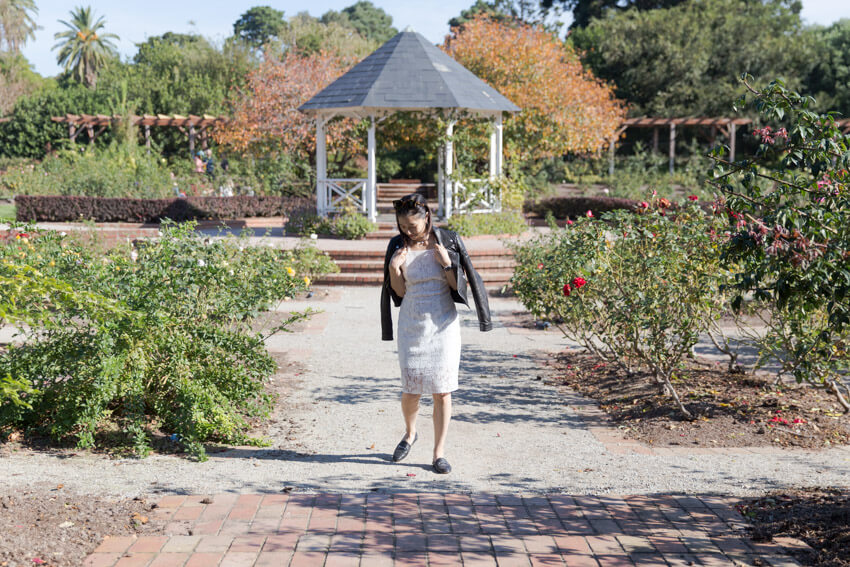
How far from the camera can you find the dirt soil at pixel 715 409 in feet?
16.6

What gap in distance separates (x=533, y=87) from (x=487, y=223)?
7708 mm

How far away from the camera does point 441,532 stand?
3625 millimetres

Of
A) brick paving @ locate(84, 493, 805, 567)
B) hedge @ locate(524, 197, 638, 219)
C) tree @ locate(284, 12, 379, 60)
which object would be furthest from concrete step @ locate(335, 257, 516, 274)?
tree @ locate(284, 12, 379, 60)

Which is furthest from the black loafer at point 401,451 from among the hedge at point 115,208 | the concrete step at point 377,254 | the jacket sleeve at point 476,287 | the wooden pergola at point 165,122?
the wooden pergola at point 165,122

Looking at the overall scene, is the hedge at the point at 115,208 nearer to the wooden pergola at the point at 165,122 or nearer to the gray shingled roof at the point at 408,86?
the gray shingled roof at the point at 408,86

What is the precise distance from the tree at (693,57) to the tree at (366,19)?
113 ft

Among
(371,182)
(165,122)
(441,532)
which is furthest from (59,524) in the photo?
(165,122)

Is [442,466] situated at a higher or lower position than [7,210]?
lower

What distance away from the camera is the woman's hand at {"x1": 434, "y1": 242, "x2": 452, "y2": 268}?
14.3ft

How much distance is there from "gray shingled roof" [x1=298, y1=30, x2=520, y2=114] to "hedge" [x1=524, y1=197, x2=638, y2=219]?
4.81m

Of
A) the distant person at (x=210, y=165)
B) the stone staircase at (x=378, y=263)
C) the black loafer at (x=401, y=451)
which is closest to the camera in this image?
the black loafer at (x=401, y=451)

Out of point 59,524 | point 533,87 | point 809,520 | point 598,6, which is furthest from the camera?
point 598,6

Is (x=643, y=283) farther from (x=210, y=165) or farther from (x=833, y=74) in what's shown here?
(x=833, y=74)

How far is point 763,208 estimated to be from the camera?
390 centimetres
